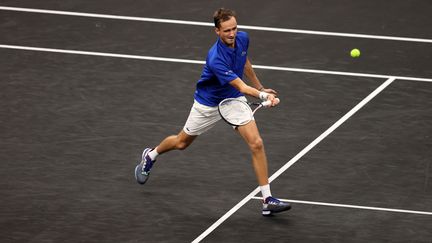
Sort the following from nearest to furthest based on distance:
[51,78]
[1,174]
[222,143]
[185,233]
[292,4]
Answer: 1. [185,233]
2. [1,174]
3. [222,143]
4. [51,78]
5. [292,4]

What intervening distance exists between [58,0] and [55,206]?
8.35m

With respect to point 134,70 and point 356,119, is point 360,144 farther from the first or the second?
point 134,70

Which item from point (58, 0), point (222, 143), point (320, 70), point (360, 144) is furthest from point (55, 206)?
point (58, 0)

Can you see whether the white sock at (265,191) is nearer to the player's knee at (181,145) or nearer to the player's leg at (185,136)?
the player's leg at (185,136)

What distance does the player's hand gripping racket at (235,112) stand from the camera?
45.9ft

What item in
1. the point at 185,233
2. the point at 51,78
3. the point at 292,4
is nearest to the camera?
the point at 185,233

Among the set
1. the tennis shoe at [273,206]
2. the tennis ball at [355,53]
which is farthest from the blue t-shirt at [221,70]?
the tennis ball at [355,53]

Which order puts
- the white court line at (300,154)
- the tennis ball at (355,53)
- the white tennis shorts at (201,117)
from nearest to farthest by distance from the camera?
the white court line at (300,154) < the white tennis shorts at (201,117) < the tennis ball at (355,53)

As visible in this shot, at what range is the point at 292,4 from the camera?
21703 mm

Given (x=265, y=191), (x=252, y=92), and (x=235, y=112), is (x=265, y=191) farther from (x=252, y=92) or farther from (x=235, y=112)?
(x=252, y=92)

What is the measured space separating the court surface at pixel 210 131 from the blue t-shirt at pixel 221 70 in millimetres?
1228

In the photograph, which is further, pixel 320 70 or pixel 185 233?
pixel 320 70

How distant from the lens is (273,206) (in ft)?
45.4

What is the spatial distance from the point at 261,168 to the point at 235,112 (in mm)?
725
